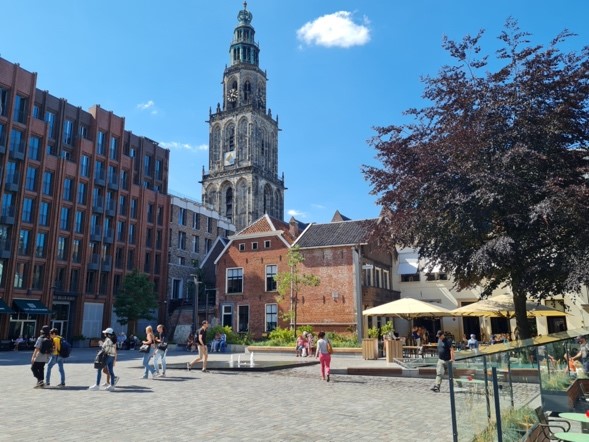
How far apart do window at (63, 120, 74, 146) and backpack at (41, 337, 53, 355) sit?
36369 mm

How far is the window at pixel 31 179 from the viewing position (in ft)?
132

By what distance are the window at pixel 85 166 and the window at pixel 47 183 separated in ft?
10.9

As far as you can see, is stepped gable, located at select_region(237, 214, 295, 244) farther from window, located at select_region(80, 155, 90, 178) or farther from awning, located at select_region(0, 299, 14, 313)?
awning, located at select_region(0, 299, 14, 313)

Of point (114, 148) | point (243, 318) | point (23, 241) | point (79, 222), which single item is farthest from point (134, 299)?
point (114, 148)

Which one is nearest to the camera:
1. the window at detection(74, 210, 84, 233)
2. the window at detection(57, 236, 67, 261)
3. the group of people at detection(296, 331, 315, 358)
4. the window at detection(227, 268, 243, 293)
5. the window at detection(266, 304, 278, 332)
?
the group of people at detection(296, 331, 315, 358)

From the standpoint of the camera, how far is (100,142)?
48.2m

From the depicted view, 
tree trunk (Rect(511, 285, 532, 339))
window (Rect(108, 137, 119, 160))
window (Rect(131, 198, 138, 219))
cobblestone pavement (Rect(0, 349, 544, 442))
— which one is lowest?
cobblestone pavement (Rect(0, 349, 544, 442))

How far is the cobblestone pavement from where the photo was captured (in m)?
7.58

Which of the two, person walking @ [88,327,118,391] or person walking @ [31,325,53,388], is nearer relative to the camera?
person walking @ [88,327,118,391]

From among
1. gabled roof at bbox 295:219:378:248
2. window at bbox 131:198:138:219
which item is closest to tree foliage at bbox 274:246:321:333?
gabled roof at bbox 295:219:378:248

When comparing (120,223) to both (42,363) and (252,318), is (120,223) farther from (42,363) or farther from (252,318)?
(42,363)

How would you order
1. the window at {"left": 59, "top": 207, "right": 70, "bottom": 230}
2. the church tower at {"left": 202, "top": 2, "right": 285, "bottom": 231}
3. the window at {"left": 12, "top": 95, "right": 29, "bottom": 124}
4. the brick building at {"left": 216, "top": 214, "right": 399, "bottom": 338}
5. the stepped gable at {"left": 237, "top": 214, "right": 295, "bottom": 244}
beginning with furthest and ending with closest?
the church tower at {"left": 202, "top": 2, "right": 285, "bottom": 231}, the window at {"left": 59, "top": 207, "right": 70, "bottom": 230}, the window at {"left": 12, "top": 95, "right": 29, "bottom": 124}, the stepped gable at {"left": 237, "top": 214, "right": 295, "bottom": 244}, the brick building at {"left": 216, "top": 214, "right": 399, "bottom": 338}

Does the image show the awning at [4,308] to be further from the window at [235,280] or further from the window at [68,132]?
the window at [235,280]

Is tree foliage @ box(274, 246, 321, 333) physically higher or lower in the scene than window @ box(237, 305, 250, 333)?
higher
